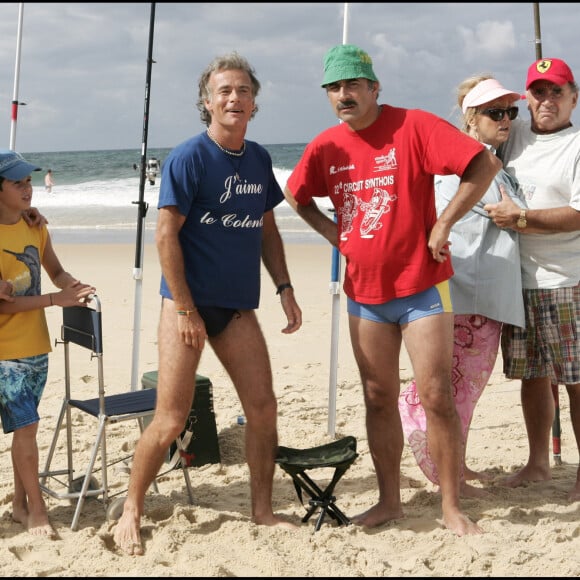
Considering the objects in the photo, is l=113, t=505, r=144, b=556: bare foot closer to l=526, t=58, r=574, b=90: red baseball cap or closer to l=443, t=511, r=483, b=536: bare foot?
l=443, t=511, r=483, b=536: bare foot

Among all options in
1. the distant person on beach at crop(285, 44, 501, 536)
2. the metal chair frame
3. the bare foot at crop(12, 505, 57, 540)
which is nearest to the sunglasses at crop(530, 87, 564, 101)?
the distant person on beach at crop(285, 44, 501, 536)

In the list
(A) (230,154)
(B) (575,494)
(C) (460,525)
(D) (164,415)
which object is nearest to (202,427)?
(D) (164,415)

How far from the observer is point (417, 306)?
131 inches

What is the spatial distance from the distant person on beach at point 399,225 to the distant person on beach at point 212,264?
0.36 meters

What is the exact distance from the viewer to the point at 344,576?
2.99 m

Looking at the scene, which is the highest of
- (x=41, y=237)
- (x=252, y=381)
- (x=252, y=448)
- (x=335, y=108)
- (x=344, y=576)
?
(x=335, y=108)

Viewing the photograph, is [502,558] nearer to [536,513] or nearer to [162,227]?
[536,513]

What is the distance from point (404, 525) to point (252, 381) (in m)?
0.92

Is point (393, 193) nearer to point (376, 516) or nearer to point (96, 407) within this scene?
point (376, 516)

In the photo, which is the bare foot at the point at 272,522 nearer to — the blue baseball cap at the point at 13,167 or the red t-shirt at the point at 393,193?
the red t-shirt at the point at 393,193

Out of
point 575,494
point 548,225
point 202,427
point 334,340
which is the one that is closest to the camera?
point 548,225

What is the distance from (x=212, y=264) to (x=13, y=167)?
37.6 inches

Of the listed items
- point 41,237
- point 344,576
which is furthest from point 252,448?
point 41,237

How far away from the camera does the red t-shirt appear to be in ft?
10.6
